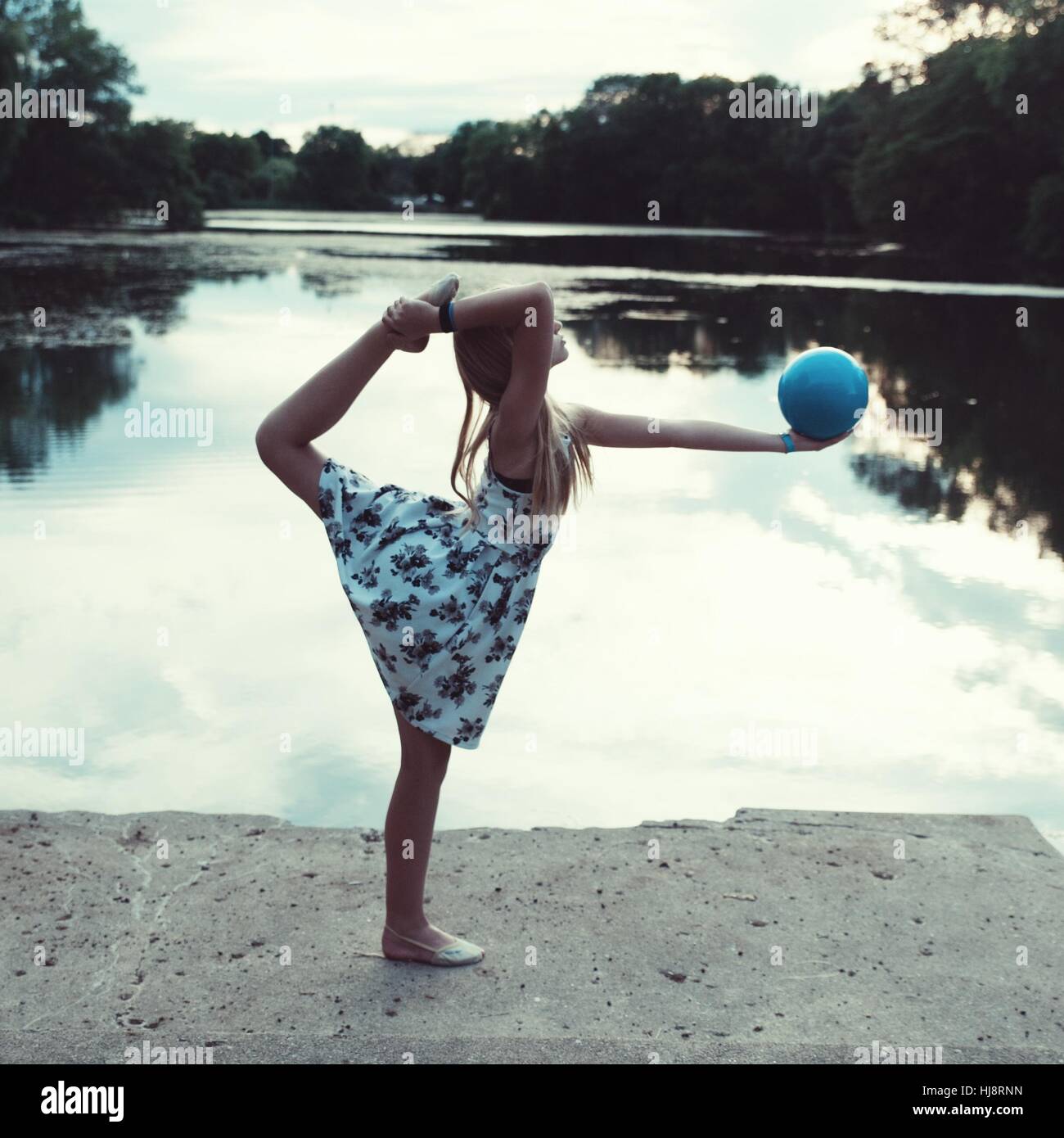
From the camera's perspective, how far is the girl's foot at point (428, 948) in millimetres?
3492

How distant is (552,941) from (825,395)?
1.58 m

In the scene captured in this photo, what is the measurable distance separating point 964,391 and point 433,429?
6197 millimetres

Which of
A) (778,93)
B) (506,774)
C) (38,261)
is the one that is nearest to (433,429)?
(506,774)

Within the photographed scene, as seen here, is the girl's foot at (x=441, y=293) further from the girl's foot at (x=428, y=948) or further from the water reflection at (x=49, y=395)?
the water reflection at (x=49, y=395)

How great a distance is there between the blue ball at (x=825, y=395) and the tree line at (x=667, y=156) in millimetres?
29195

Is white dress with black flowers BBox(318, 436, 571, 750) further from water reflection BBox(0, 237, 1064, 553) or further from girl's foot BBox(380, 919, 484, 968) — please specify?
water reflection BBox(0, 237, 1064, 553)

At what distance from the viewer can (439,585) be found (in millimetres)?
3217

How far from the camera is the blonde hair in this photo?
316cm

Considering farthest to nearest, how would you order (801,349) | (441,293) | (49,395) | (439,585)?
1. (801,349)
2. (49,395)
3. (439,585)
4. (441,293)

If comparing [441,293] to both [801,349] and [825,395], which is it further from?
[801,349]

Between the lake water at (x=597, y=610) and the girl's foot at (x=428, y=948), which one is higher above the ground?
the lake water at (x=597, y=610)

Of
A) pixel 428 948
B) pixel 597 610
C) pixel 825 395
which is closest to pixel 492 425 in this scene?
pixel 825 395

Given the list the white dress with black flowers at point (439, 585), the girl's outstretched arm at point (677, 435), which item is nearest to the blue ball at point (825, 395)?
the girl's outstretched arm at point (677, 435)

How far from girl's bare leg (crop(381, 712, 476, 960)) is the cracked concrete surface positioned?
88 millimetres
